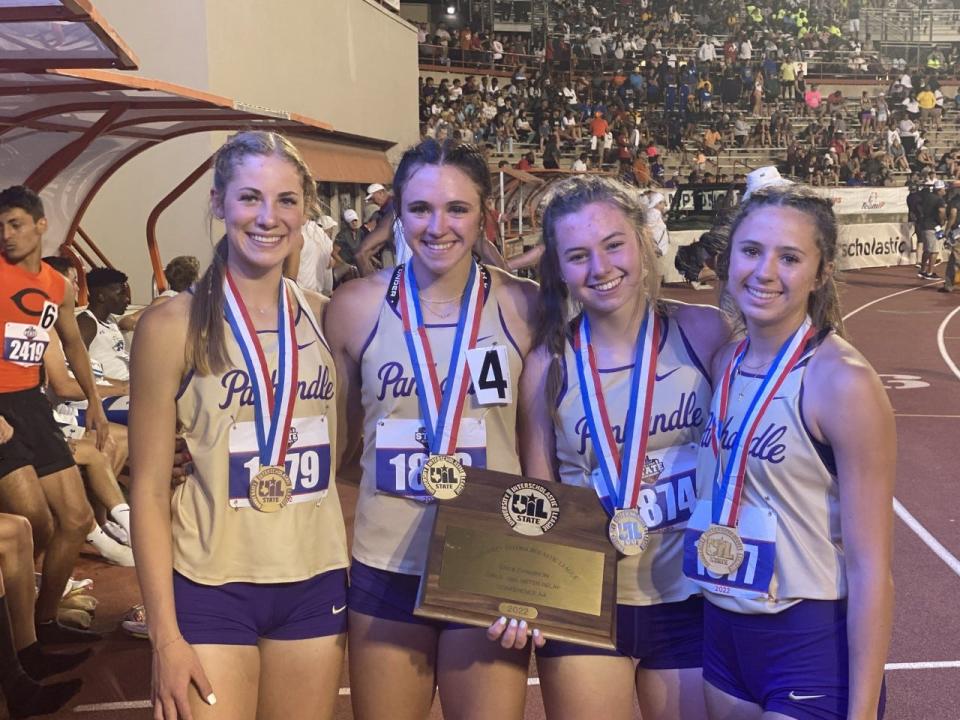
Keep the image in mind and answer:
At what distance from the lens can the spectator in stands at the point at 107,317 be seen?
680 centimetres

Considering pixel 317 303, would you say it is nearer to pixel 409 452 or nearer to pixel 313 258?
pixel 409 452

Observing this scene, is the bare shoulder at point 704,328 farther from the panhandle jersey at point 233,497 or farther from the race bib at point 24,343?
the race bib at point 24,343

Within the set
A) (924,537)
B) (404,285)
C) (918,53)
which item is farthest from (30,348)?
(918,53)

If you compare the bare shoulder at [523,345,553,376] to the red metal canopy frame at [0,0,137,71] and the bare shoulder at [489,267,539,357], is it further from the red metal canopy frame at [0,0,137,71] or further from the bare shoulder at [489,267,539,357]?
the red metal canopy frame at [0,0,137,71]

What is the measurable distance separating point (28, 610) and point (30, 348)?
122cm

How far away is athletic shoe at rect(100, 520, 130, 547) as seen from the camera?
227 inches

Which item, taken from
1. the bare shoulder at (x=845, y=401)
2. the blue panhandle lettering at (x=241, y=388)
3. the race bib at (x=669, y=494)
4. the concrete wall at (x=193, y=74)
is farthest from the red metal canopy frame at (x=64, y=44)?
the concrete wall at (x=193, y=74)

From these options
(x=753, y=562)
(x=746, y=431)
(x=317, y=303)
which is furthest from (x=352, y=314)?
(x=753, y=562)

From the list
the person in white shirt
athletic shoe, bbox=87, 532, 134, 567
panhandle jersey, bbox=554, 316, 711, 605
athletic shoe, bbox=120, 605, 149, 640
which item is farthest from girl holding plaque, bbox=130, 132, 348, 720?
the person in white shirt

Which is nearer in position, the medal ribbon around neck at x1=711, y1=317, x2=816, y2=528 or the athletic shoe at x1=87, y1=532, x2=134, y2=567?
the medal ribbon around neck at x1=711, y1=317, x2=816, y2=528

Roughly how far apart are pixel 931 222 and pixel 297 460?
22103 millimetres

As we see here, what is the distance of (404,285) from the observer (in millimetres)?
2602

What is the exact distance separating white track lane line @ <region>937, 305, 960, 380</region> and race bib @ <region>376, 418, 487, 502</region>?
33.5 feet

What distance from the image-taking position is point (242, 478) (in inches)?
91.7
